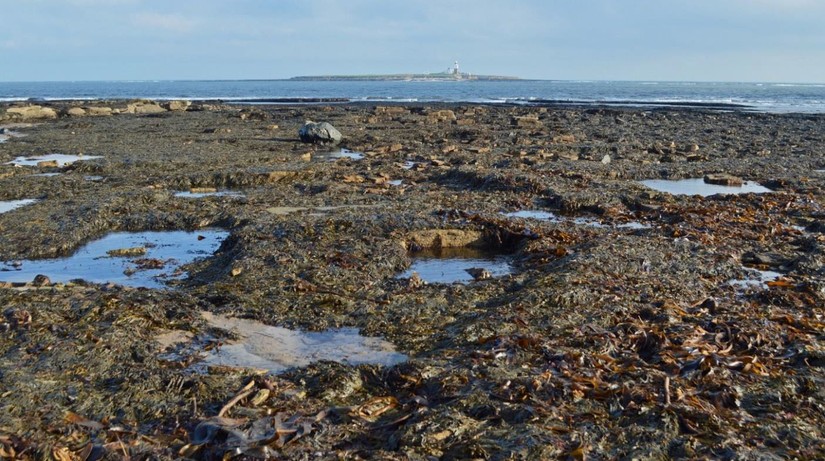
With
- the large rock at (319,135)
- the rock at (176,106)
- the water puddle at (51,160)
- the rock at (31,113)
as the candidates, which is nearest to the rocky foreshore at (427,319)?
the water puddle at (51,160)

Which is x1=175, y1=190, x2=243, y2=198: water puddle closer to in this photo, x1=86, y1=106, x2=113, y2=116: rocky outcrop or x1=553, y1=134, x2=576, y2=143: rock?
x1=553, y1=134, x2=576, y2=143: rock

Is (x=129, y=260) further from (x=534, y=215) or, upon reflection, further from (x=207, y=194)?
(x=534, y=215)

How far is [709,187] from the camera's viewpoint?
14680mm

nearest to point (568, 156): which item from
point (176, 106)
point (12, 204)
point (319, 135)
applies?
point (319, 135)

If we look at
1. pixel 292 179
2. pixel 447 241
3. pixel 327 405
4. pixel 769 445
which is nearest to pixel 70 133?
pixel 292 179

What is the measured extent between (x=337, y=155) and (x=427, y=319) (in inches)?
534

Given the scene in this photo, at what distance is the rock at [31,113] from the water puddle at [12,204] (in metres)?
24.7

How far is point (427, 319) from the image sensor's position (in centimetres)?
662

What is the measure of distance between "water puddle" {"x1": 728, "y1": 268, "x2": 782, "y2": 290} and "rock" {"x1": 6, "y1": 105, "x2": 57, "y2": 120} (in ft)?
116

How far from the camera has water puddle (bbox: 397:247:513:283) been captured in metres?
8.11

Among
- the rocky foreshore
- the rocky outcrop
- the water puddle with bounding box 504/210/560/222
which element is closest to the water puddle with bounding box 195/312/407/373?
the rocky foreshore

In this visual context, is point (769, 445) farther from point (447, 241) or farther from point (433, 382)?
point (447, 241)

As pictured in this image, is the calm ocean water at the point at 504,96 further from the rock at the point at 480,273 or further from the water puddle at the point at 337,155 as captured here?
the rock at the point at 480,273

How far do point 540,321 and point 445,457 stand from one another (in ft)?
8.18
